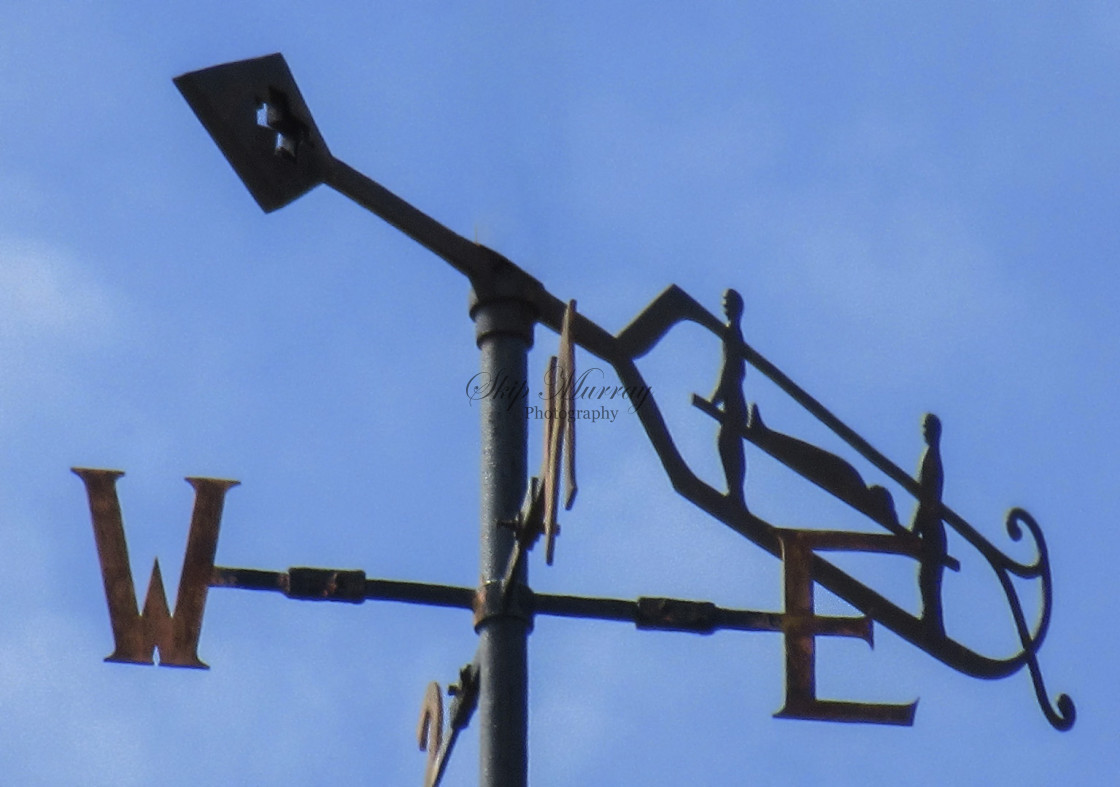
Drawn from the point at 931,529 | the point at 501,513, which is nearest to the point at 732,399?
the point at 931,529

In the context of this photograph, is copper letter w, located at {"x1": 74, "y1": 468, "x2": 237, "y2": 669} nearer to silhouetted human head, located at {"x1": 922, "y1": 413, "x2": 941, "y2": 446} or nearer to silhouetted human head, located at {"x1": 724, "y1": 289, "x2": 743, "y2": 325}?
silhouetted human head, located at {"x1": 724, "y1": 289, "x2": 743, "y2": 325}

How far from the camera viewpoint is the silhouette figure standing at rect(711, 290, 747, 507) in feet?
17.1

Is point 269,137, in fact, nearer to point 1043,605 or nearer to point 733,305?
point 733,305

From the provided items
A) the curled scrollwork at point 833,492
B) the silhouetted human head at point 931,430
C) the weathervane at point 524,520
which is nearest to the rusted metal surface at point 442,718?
the weathervane at point 524,520

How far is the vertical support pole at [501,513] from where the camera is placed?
13.7ft

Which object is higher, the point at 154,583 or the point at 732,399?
the point at 732,399

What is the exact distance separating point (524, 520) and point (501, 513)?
384 millimetres

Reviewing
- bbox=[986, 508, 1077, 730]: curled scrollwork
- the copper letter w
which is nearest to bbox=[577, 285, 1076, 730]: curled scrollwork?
bbox=[986, 508, 1077, 730]: curled scrollwork

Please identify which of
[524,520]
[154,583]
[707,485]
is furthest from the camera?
[707,485]

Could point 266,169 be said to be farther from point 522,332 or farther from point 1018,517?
point 1018,517

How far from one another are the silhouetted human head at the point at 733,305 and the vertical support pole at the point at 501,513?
0.89 m

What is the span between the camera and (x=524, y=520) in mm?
4051

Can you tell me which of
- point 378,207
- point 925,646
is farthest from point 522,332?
point 925,646

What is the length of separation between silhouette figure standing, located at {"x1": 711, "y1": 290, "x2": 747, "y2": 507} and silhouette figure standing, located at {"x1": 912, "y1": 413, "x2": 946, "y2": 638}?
59cm
